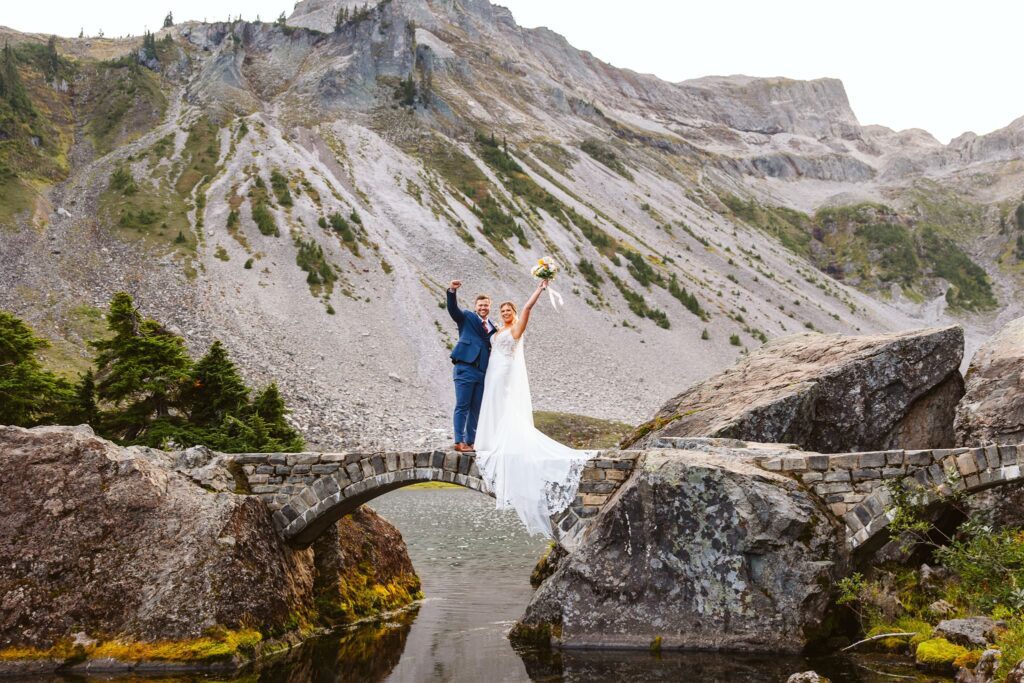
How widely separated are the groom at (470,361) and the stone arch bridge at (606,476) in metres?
0.71

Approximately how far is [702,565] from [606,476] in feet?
8.04

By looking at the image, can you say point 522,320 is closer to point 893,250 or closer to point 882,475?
point 882,475

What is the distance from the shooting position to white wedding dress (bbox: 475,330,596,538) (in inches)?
607

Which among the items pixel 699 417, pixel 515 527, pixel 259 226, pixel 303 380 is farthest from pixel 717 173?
pixel 699 417

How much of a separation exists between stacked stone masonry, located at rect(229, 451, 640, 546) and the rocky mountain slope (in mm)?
38444

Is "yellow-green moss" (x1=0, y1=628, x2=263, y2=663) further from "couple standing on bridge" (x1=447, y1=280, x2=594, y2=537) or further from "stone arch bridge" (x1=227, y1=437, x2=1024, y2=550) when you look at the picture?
"couple standing on bridge" (x1=447, y1=280, x2=594, y2=537)

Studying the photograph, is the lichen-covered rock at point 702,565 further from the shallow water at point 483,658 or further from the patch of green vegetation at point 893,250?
the patch of green vegetation at point 893,250

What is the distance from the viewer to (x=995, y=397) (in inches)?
744

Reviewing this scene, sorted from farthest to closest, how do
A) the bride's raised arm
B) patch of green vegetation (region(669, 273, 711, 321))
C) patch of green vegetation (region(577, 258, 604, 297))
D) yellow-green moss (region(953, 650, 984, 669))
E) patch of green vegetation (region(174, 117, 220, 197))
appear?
patch of green vegetation (region(577, 258, 604, 297)), patch of green vegetation (region(669, 273, 711, 321)), patch of green vegetation (region(174, 117, 220, 197)), the bride's raised arm, yellow-green moss (region(953, 650, 984, 669))

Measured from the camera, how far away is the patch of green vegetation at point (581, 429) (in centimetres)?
6325

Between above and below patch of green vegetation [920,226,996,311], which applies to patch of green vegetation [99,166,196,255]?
below

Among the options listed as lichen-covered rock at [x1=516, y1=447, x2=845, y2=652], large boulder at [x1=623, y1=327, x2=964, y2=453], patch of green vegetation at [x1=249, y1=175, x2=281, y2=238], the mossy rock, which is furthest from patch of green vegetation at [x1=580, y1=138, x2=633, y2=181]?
the mossy rock

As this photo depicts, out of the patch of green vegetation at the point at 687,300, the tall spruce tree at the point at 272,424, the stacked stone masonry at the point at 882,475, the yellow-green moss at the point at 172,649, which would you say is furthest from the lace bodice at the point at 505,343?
the patch of green vegetation at the point at 687,300

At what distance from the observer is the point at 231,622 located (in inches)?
589
